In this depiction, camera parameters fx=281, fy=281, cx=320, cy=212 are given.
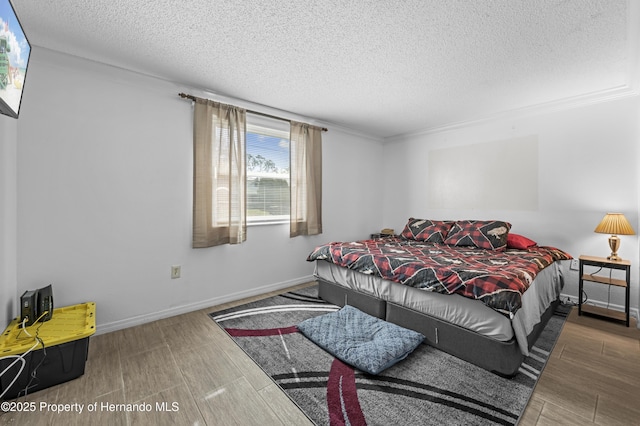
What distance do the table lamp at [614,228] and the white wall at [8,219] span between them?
16.2 feet

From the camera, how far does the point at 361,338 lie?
87.4 inches

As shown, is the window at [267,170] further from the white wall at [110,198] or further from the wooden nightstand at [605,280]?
the wooden nightstand at [605,280]

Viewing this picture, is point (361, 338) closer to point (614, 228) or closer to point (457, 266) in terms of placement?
point (457, 266)

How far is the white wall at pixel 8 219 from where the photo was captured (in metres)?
1.85

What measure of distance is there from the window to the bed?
0.89 metres

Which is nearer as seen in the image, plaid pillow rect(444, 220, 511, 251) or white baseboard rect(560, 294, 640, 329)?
white baseboard rect(560, 294, 640, 329)

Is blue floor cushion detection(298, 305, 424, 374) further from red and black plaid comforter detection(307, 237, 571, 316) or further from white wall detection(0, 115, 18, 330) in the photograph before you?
white wall detection(0, 115, 18, 330)

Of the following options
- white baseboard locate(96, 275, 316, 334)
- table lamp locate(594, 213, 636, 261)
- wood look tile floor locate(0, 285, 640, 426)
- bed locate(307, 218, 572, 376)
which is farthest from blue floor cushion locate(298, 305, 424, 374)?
table lamp locate(594, 213, 636, 261)

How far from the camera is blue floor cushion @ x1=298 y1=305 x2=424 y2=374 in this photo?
1.91 meters

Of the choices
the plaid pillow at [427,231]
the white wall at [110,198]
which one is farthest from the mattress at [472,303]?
the white wall at [110,198]

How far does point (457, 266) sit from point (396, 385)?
3.43ft

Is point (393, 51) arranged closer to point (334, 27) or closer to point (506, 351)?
point (334, 27)

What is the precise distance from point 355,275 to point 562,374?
5.37 feet

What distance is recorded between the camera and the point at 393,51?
2.21 metres
